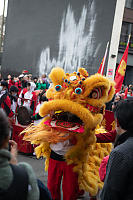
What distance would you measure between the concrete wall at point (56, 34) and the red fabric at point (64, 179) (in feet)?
47.6

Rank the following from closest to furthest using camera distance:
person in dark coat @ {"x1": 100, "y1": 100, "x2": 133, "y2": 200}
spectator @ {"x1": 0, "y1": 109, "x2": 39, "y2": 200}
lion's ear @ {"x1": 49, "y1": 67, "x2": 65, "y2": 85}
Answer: spectator @ {"x1": 0, "y1": 109, "x2": 39, "y2": 200}, person in dark coat @ {"x1": 100, "y1": 100, "x2": 133, "y2": 200}, lion's ear @ {"x1": 49, "y1": 67, "x2": 65, "y2": 85}

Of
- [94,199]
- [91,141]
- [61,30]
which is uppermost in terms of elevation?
[61,30]

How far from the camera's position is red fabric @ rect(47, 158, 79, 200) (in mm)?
2875

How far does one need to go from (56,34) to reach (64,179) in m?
15.6

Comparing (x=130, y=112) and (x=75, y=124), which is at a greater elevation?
(x=130, y=112)

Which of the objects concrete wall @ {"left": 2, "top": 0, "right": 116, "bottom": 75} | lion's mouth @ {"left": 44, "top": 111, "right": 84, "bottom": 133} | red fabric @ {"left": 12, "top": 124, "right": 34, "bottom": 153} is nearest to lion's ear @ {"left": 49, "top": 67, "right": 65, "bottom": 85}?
lion's mouth @ {"left": 44, "top": 111, "right": 84, "bottom": 133}

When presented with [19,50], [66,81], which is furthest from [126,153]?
[19,50]

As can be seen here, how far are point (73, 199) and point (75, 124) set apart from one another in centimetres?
93

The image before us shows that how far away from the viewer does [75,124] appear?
287 cm

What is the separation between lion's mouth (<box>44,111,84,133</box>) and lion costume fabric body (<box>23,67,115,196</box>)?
0.07 ft

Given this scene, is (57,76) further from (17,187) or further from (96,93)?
(17,187)

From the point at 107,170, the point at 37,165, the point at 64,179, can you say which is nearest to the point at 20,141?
the point at 37,165

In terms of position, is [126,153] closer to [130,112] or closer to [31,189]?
[130,112]

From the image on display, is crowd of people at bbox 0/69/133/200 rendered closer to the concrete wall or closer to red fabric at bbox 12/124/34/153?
red fabric at bbox 12/124/34/153
